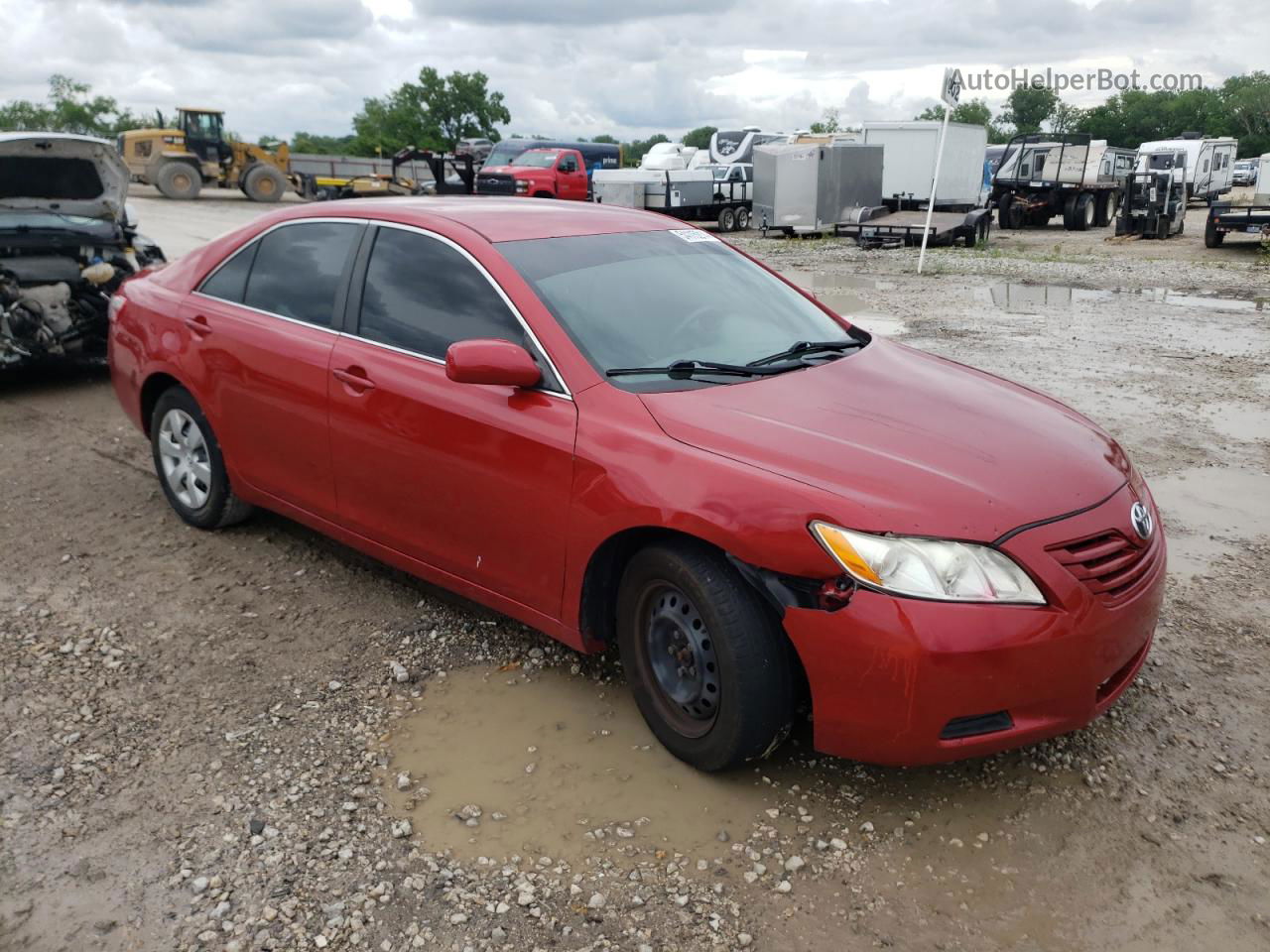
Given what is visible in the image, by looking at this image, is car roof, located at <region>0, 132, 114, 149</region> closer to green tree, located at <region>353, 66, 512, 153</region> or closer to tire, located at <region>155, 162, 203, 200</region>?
tire, located at <region>155, 162, 203, 200</region>

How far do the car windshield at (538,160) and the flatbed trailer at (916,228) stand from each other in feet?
28.8

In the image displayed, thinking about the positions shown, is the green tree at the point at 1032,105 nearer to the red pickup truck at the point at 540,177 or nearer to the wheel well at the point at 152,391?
the red pickup truck at the point at 540,177

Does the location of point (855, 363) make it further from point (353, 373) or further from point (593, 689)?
point (353, 373)

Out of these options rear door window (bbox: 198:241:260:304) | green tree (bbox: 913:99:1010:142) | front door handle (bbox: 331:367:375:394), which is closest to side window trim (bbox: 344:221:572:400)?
front door handle (bbox: 331:367:375:394)

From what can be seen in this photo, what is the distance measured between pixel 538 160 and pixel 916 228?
11058 millimetres

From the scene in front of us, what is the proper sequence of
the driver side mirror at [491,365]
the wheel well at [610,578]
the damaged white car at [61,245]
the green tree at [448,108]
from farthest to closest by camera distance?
the green tree at [448,108]
the damaged white car at [61,245]
the driver side mirror at [491,365]
the wheel well at [610,578]

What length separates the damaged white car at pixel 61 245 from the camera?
24.6 feet

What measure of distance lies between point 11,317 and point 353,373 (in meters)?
4.83

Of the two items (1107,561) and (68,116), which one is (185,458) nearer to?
(1107,561)

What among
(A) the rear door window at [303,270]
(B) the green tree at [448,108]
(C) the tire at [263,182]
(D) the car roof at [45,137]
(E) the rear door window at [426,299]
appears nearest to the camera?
(E) the rear door window at [426,299]

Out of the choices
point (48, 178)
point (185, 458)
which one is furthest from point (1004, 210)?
point (185, 458)

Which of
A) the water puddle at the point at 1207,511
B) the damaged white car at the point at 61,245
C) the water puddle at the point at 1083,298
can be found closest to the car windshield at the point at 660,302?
the water puddle at the point at 1207,511

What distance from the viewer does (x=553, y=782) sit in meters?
3.15

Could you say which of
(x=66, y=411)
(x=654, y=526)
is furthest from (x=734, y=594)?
(x=66, y=411)
